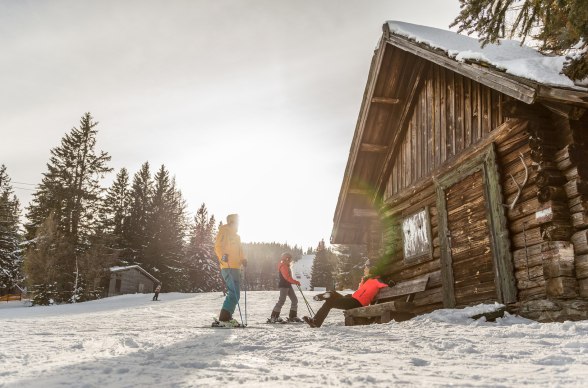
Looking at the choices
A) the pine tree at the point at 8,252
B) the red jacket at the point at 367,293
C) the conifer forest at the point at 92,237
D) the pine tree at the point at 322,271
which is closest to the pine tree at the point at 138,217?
the conifer forest at the point at 92,237

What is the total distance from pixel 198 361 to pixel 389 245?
8.22 m

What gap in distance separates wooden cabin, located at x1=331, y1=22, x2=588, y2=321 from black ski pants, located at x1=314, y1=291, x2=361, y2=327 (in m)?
1.70

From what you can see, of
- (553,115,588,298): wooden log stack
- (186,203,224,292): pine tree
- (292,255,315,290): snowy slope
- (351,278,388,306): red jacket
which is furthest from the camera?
(292,255,315,290): snowy slope

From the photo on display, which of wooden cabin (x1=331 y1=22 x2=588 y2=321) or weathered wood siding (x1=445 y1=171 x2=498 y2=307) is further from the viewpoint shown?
weathered wood siding (x1=445 y1=171 x2=498 y2=307)

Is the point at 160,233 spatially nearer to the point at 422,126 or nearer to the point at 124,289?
the point at 124,289

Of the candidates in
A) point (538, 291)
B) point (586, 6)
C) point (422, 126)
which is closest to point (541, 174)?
point (538, 291)

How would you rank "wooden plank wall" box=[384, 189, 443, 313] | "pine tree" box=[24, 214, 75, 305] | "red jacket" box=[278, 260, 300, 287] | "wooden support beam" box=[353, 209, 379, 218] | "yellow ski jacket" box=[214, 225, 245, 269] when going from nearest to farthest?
1. "yellow ski jacket" box=[214, 225, 245, 269]
2. "wooden plank wall" box=[384, 189, 443, 313]
3. "red jacket" box=[278, 260, 300, 287]
4. "wooden support beam" box=[353, 209, 379, 218]
5. "pine tree" box=[24, 214, 75, 305]

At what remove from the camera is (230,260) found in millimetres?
7660

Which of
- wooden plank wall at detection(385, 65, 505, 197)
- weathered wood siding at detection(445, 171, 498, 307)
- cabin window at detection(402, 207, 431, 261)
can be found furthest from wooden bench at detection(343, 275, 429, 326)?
wooden plank wall at detection(385, 65, 505, 197)

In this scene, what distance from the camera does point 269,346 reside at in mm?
3936

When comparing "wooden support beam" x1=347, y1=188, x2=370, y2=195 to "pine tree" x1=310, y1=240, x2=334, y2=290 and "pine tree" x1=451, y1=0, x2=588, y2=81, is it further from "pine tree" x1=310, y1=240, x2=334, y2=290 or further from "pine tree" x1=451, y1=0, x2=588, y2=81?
"pine tree" x1=310, y1=240, x2=334, y2=290

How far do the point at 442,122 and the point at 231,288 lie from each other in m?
5.42

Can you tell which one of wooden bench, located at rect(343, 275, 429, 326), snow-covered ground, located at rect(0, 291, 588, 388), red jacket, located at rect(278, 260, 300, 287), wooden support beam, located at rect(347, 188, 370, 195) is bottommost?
snow-covered ground, located at rect(0, 291, 588, 388)

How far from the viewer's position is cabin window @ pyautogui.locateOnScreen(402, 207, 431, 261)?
9.09 metres
